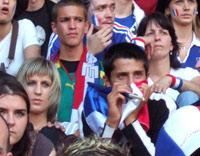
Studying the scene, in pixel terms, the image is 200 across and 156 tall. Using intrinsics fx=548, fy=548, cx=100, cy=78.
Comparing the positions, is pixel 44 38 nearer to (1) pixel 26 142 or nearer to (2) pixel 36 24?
(2) pixel 36 24

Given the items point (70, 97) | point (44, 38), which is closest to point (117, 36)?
point (44, 38)

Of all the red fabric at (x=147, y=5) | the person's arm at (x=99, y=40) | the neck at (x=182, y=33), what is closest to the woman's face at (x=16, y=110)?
the person's arm at (x=99, y=40)

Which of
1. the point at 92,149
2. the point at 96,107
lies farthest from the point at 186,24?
the point at 92,149

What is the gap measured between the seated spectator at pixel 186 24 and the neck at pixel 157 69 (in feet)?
1.64

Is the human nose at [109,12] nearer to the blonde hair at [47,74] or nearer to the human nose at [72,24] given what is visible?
the human nose at [72,24]

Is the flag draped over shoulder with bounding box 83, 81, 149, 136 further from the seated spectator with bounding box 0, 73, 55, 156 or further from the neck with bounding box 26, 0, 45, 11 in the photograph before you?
the neck with bounding box 26, 0, 45, 11

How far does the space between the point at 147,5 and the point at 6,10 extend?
1.90 meters

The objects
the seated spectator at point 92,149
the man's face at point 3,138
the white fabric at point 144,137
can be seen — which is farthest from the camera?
the white fabric at point 144,137

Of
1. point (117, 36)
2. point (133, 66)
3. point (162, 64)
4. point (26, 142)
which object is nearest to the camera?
point (26, 142)

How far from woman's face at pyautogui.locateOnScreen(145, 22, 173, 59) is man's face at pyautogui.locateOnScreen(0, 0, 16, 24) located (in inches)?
49.5

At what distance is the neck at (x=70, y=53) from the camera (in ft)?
15.6

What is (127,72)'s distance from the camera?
13.3 ft

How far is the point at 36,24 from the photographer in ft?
17.7

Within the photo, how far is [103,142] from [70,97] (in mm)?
2254
